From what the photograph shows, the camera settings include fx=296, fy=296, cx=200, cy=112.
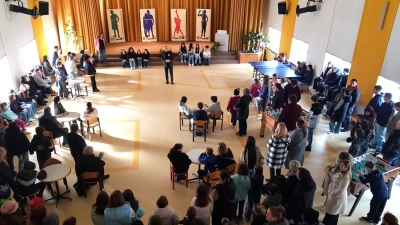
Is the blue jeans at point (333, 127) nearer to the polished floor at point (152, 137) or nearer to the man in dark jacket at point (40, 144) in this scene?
the polished floor at point (152, 137)

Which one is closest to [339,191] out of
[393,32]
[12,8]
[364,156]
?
[364,156]

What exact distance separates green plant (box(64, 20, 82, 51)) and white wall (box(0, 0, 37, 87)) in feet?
10.8

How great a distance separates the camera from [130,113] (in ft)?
31.7

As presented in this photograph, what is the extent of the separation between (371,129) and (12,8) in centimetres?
1108

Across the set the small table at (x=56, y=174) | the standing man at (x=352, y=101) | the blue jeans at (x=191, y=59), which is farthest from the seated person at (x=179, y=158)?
the blue jeans at (x=191, y=59)

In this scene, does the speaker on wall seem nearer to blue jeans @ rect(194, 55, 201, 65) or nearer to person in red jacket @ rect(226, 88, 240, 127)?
blue jeans @ rect(194, 55, 201, 65)

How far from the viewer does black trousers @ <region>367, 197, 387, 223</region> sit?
16.5ft

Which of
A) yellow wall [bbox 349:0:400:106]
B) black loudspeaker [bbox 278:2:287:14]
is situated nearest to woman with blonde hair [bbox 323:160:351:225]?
yellow wall [bbox 349:0:400:106]

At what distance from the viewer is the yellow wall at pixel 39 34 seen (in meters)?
11.7

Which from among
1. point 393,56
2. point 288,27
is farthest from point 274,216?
point 288,27

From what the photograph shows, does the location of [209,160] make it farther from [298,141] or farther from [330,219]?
[330,219]

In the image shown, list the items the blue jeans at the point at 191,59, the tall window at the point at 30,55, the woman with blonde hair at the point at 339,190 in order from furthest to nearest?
1. the blue jeans at the point at 191,59
2. the tall window at the point at 30,55
3. the woman with blonde hair at the point at 339,190

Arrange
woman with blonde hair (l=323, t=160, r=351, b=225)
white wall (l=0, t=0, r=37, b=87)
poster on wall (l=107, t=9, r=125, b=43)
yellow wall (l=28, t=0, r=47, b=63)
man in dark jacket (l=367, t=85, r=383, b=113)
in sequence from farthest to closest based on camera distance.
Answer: poster on wall (l=107, t=9, r=125, b=43), yellow wall (l=28, t=0, r=47, b=63), white wall (l=0, t=0, r=37, b=87), man in dark jacket (l=367, t=85, r=383, b=113), woman with blonde hair (l=323, t=160, r=351, b=225)

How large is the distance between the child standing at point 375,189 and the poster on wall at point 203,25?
525 inches
